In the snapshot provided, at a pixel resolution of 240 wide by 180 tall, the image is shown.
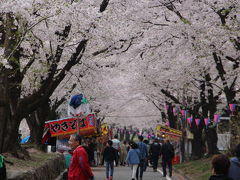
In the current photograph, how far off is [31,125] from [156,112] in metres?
33.9

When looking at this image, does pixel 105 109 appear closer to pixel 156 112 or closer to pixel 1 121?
pixel 156 112

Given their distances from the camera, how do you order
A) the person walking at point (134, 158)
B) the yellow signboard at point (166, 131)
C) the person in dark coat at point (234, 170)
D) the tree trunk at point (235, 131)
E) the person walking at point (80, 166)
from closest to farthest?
the person in dark coat at point (234, 170)
the person walking at point (80, 166)
the person walking at point (134, 158)
the tree trunk at point (235, 131)
the yellow signboard at point (166, 131)

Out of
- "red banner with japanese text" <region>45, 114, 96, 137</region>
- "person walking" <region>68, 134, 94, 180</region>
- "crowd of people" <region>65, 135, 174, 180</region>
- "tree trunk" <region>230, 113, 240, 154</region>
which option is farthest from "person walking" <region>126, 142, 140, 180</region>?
"person walking" <region>68, 134, 94, 180</region>

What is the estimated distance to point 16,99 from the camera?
16297 mm

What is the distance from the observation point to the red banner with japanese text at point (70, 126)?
70.8 feet

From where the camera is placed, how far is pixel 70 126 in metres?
21.6

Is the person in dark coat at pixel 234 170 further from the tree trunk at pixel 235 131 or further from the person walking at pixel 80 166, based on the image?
the tree trunk at pixel 235 131

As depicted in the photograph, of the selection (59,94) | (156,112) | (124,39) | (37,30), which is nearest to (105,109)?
(156,112)

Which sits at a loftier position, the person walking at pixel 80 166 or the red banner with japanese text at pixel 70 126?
the red banner with japanese text at pixel 70 126

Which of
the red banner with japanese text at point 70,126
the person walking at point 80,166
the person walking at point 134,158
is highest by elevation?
the red banner with japanese text at point 70,126

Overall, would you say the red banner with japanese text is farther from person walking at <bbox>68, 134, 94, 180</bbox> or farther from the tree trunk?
person walking at <bbox>68, 134, 94, 180</bbox>

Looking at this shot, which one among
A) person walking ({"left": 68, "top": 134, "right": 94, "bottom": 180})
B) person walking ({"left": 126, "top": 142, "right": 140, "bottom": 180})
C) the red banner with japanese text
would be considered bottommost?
person walking ({"left": 126, "top": 142, "right": 140, "bottom": 180})

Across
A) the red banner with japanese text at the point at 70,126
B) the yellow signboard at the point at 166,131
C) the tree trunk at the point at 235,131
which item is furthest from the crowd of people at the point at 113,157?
the yellow signboard at the point at 166,131

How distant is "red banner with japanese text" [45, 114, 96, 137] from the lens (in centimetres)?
2159
